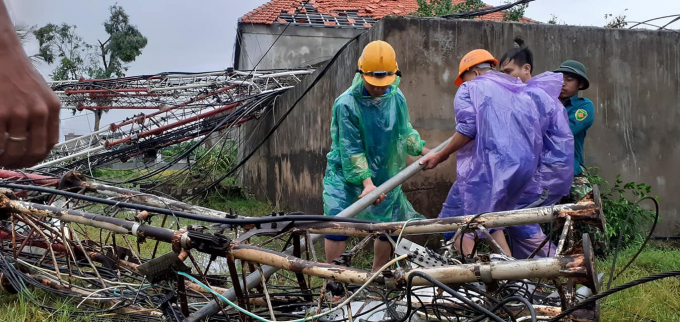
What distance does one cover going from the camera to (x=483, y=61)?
3697 mm

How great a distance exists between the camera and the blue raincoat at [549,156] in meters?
3.46

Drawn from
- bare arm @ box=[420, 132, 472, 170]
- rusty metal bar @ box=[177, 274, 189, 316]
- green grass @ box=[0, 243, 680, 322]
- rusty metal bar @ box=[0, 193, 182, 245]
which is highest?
bare arm @ box=[420, 132, 472, 170]

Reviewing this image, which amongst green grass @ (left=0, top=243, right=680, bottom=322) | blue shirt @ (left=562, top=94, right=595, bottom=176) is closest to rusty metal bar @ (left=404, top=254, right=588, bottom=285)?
green grass @ (left=0, top=243, right=680, bottom=322)

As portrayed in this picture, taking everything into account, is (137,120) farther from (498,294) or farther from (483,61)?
(498,294)

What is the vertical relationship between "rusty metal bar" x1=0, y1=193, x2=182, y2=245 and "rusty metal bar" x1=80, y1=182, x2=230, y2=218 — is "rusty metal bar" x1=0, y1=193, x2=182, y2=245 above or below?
above

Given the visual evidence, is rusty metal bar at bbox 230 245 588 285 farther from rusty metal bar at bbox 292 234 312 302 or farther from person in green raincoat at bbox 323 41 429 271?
person in green raincoat at bbox 323 41 429 271

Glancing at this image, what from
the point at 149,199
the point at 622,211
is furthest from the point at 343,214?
the point at 622,211

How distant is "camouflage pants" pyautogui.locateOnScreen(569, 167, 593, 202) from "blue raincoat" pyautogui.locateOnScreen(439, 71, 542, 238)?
1.99 feet

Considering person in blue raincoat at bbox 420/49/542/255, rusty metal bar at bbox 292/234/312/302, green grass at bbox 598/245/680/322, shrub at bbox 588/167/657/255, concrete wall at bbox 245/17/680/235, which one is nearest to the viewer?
rusty metal bar at bbox 292/234/312/302

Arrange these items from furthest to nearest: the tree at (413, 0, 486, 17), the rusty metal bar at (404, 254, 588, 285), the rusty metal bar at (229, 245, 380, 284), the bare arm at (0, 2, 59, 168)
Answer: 1. the tree at (413, 0, 486, 17)
2. the rusty metal bar at (229, 245, 380, 284)
3. the rusty metal bar at (404, 254, 588, 285)
4. the bare arm at (0, 2, 59, 168)

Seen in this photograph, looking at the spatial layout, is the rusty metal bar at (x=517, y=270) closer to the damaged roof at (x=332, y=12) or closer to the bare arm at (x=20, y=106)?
the bare arm at (x=20, y=106)

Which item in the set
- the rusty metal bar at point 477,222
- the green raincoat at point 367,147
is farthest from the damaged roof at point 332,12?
the rusty metal bar at point 477,222

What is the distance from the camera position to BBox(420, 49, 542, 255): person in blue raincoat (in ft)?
10.5

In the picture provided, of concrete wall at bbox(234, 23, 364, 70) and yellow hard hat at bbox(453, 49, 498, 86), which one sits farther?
concrete wall at bbox(234, 23, 364, 70)
